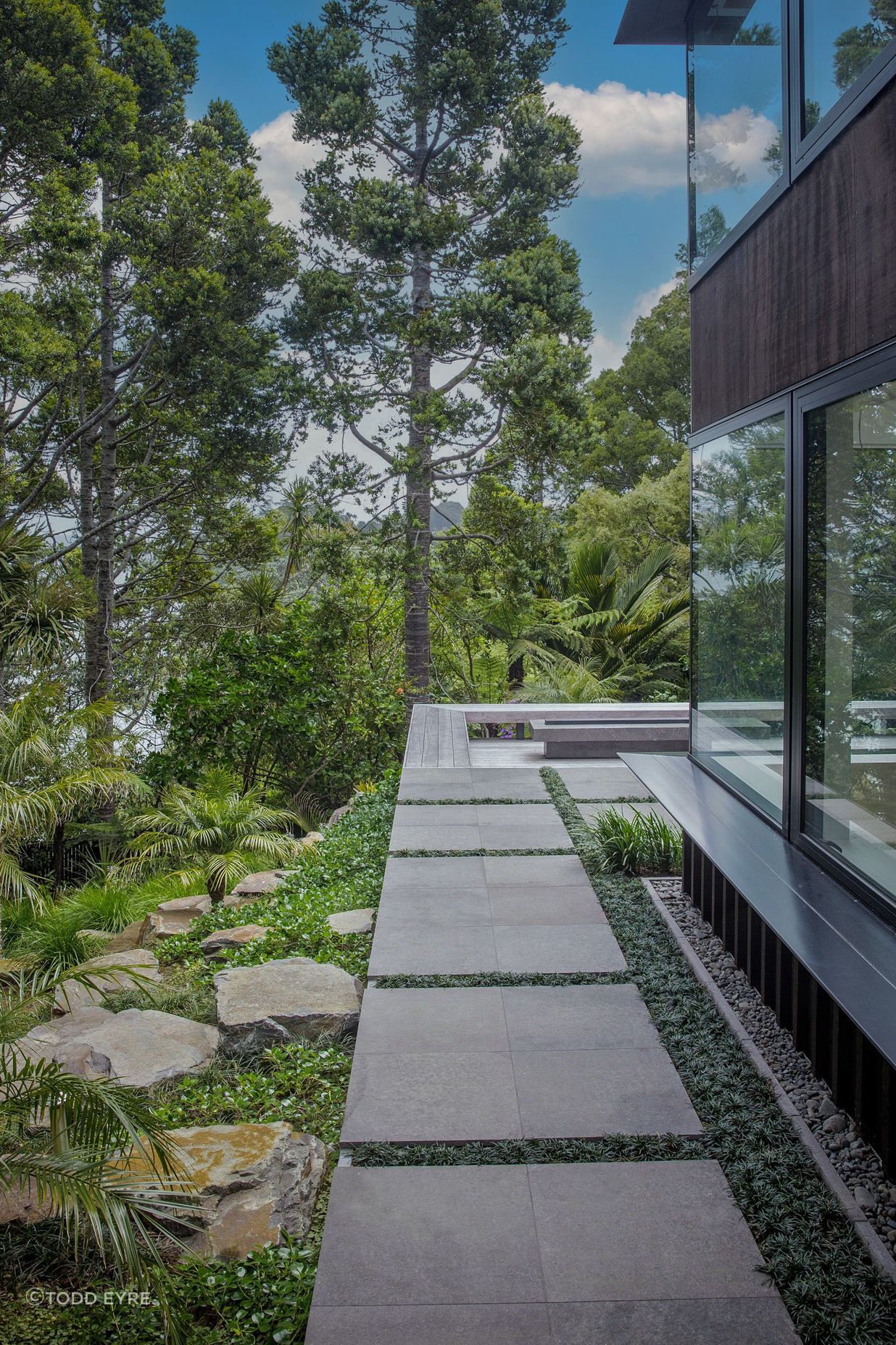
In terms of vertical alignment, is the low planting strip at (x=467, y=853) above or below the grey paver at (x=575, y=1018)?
above

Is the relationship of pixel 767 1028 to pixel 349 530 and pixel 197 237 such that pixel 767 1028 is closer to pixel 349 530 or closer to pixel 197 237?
pixel 349 530

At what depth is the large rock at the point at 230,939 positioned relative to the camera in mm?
4750

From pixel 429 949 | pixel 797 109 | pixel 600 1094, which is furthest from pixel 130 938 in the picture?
pixel 797 109

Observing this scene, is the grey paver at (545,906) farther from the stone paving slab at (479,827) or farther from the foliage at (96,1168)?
the foliage at (96,1168)

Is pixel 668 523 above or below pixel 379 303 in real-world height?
below

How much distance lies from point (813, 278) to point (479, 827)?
371 cm

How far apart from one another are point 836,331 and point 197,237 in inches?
434

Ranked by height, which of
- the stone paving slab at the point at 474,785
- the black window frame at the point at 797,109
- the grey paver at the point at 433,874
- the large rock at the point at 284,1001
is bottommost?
the large rock at the point at 284,1001

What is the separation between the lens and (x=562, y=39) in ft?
43.9

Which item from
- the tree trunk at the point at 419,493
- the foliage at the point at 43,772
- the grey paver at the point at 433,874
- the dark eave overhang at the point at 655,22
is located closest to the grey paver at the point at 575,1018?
the grey paver at the point at 433,874

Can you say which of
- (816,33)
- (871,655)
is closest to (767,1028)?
(871,655)

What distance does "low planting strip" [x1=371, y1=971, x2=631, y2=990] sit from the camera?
12.4 ft

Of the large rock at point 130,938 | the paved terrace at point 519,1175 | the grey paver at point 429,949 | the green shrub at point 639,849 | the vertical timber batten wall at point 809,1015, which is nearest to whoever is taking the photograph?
the paved terrace at point 519,1175

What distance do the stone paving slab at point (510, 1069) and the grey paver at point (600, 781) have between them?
3205mm
